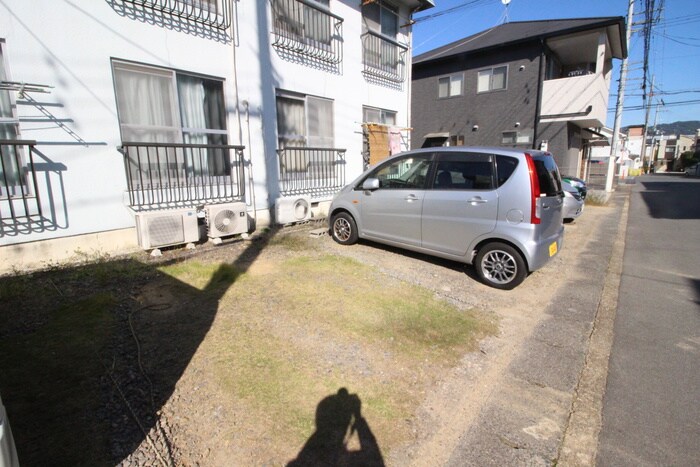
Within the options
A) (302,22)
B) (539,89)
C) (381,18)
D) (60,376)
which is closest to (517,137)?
(539,89)

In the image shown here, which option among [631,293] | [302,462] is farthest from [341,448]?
[631,293]

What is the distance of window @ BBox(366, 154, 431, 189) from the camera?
5.11 m

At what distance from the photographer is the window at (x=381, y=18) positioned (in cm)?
944

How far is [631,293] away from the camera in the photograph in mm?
4762

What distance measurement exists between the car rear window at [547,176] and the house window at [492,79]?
43.8 feet

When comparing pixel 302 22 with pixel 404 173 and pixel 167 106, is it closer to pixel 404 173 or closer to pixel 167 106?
pixel 167 106

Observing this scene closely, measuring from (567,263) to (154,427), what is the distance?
6.33 meters

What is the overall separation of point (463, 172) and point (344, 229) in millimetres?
2339

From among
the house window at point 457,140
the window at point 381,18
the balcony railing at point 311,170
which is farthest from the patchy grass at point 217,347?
the house window at point 457,140

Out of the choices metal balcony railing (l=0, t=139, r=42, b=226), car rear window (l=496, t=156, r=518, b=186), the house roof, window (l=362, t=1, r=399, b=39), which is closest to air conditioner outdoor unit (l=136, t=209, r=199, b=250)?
metal balcony railing (l=0, t=139, r=42, b=226)

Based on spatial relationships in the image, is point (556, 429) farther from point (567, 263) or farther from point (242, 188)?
point (242, 188)

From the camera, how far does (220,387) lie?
2482 mm

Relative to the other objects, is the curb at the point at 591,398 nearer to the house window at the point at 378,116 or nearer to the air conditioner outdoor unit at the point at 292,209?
the air conditioner outdoor unit at the point at 292,209

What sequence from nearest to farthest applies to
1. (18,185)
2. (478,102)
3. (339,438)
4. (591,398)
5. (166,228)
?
(339,438) < (591,398) < (18,185) < (166,228) < (478,102)
